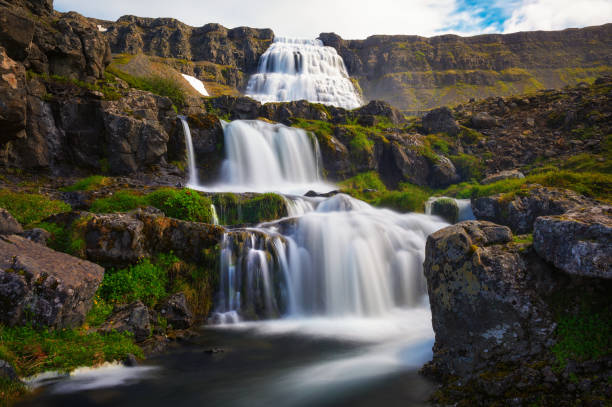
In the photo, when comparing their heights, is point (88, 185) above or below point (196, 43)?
below

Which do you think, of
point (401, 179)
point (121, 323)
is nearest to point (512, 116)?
point (401, 179)

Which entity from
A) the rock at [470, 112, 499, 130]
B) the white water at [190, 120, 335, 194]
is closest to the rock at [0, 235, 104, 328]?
the white water at [190, 120, 335, 194]

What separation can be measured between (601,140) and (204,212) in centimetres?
2187

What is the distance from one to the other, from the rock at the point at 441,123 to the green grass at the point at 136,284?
24.0 meters

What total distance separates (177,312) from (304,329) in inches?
124

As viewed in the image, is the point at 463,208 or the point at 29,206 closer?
the point at 29,206

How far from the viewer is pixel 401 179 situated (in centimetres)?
2373

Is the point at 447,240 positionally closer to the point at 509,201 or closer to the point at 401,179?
the point at 509,201

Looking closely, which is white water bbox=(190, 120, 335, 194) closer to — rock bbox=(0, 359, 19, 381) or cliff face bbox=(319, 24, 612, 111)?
rock bbox=(0, 359, 19, 381)

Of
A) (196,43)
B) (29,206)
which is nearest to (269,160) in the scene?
(29,206)

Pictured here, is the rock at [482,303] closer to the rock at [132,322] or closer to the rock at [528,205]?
the rock at [132,322]

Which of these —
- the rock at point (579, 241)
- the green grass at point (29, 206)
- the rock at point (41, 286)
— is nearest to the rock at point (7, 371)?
the rock at point (41, 286)

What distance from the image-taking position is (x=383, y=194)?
19.6 meters

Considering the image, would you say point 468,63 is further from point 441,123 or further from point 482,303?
point 482,303
